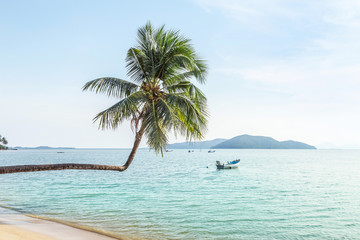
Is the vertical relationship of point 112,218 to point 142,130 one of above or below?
below

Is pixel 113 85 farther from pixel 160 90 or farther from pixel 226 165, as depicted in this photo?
pixel 226 165

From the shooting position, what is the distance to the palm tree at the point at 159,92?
9.11 meters

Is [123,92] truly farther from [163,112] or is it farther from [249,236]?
[249,236]

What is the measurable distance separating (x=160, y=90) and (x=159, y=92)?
185mm

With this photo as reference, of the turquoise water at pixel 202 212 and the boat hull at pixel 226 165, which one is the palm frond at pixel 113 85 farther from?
the boat hull at pixel 226 165

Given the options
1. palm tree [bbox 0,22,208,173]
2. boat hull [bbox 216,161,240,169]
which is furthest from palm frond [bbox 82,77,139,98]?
boat hull [bbox 216,161,240,169]

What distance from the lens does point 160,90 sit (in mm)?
10117

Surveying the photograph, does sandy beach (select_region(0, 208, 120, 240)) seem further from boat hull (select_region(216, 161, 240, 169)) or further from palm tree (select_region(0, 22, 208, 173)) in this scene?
boat hull (select_region(216, 161, 240, 169))

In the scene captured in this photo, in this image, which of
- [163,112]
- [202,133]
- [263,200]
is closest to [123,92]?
[163,112]

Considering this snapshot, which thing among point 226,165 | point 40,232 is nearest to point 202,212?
point 40,232

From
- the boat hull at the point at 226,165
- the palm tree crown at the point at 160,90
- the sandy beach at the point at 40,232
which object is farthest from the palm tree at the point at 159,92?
the boat hull at the point at 226,165

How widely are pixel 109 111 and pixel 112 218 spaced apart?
8.04 meters

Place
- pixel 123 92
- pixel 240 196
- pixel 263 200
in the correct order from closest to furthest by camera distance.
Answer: pixel 123 92, pixel 263 200, pixel 240 196

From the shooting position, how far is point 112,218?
15000 mm
